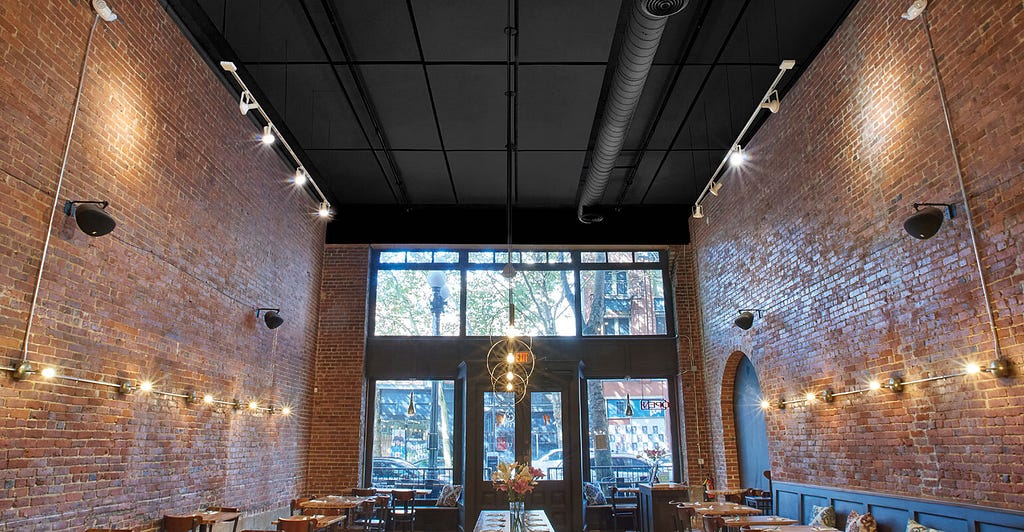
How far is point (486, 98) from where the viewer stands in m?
7.89

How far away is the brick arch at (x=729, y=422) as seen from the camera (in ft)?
32.6

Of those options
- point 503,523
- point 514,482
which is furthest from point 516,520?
point 503,523

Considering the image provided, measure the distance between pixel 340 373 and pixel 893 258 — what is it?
8.58 meters

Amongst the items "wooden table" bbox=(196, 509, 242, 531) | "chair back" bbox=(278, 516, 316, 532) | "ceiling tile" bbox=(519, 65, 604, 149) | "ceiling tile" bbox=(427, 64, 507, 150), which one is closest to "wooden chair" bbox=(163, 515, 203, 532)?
"wooden table" bbox=(196, 509, 242, 531)

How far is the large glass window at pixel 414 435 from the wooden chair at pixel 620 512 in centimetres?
276

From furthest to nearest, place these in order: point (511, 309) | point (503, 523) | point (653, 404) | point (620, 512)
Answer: point (653, 404)
point (620, 512)
point (511, 309)
point (503, 523)

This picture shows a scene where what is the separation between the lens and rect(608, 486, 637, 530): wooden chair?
10484mm

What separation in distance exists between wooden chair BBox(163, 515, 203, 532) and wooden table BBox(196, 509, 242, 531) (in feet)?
0.23

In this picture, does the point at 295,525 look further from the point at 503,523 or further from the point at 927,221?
the point at 927,221

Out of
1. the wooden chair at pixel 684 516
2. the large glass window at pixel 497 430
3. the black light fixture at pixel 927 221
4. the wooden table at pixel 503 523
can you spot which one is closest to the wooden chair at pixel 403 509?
the large glass window at pixel 497 430

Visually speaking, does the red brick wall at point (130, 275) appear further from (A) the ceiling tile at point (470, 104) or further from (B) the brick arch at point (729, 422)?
(B) the brick arch at point (729, 422)

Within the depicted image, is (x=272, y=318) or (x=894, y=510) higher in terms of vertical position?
(x=272, y=318)

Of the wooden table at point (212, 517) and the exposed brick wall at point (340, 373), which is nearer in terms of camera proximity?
the wooden table at point (212, 517)

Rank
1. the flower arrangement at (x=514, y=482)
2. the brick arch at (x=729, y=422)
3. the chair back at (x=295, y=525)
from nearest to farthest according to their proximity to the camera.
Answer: the flower arrangement at (x=514, y=482)
the chair back at (x=295, y=525)
the brick arch at (x=729, y=422)
